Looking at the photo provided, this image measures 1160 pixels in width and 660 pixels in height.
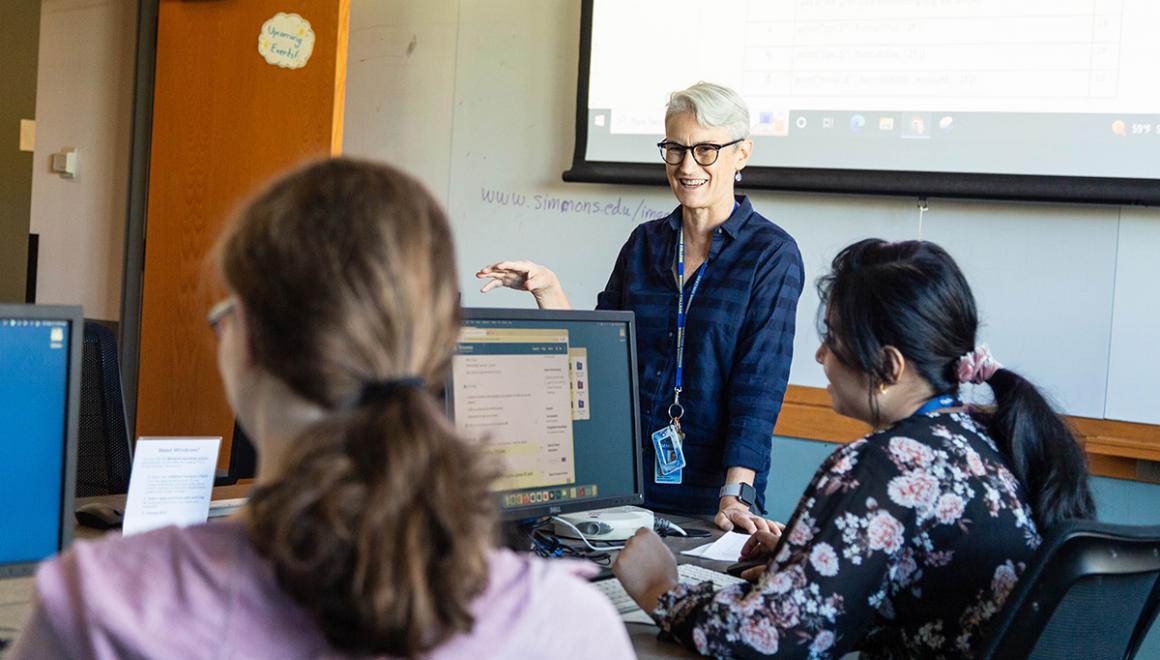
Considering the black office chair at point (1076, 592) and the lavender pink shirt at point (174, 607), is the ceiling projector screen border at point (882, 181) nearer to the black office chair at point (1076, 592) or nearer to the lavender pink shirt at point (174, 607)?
the black office chair at point (1076, 592)

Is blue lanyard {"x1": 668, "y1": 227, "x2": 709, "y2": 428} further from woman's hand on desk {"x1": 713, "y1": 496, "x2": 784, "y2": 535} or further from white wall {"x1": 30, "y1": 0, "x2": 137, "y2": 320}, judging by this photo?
white wall {"x1": 30, "y1": 0, "x2": 137, "y2": 320}

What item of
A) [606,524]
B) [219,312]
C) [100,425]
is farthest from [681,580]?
[100,425]

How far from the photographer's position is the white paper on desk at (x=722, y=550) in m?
1.92

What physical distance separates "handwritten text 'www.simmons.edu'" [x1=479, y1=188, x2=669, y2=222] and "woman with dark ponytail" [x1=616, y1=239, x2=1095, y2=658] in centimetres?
172

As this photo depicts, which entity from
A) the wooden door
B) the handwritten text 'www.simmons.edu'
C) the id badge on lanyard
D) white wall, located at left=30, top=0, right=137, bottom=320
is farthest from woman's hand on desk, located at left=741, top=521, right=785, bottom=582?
white wall, located at left=30, top=0, right=137, bottom=320

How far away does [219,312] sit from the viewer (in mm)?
833

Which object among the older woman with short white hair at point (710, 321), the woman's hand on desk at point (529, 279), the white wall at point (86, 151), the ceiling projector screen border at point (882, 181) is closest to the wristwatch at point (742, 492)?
the older woman with short white hair at point (710, 321)

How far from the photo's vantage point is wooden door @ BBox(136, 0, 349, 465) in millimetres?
3512

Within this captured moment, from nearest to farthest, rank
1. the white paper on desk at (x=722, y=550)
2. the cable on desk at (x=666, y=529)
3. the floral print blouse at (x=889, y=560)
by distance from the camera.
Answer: the floral print blouse at (x=889, y=560) < the white paper on desk at (x=722, y=550) < the cable on desk at (x=666, y=529)

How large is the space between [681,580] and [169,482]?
76 centimetres

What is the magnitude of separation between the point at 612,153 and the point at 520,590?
2.62m

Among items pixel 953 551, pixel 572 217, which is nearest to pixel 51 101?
pixel 572 217

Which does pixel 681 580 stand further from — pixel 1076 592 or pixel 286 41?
pixel 286 41

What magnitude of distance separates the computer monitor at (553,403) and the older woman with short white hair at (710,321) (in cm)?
26
